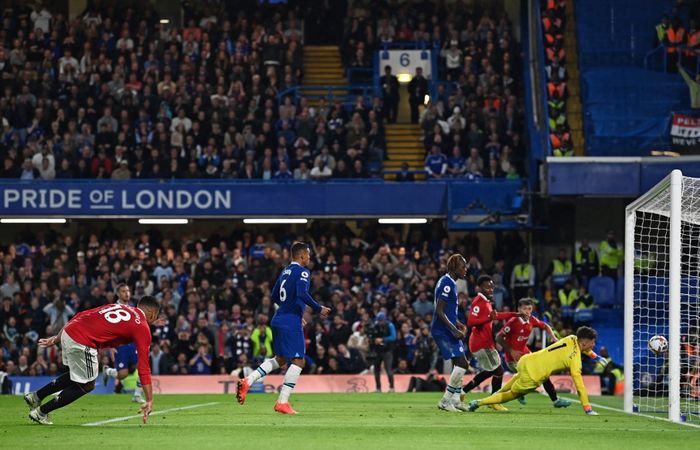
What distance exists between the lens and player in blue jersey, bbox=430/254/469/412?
18062 millimetres

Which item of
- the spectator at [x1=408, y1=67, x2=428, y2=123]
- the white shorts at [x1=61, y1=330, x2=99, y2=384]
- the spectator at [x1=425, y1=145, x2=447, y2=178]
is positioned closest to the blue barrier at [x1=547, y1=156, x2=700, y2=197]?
the spectator at [x1=425, y1=145, x2=447, y2=178]

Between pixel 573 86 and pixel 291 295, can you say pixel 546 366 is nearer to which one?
pixel 291 295

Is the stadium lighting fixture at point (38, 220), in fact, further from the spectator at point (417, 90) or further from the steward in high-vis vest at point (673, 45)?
the steward in high-vis vest at point (673, 45)

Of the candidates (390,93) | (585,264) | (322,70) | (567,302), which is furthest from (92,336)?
(322,70)

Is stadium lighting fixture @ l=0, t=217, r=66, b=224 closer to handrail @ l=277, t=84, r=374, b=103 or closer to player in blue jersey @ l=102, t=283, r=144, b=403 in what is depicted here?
handrail @ l=277, t=84, r=374, b=103

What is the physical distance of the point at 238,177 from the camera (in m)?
34.6

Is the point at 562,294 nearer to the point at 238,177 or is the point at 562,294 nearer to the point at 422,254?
the point at 422,254

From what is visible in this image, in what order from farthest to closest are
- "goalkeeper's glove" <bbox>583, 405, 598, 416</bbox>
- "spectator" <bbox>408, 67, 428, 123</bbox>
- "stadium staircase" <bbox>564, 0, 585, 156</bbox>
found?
"spectator" <bbox>408, 67, 428, 123</bbox> → "stadium staircase" <bbox>564, 0, 585, 156</bbox> → "goalkeeper's glove" <bbox>583, 405, 598, 416</bbox>

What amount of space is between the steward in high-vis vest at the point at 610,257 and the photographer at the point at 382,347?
21.7ft

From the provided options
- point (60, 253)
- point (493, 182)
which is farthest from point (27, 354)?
point (493, 182)

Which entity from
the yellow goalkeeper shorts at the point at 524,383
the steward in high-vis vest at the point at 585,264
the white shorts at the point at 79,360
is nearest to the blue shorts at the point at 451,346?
the yellow goalkeeper shorts at the point at 524,383

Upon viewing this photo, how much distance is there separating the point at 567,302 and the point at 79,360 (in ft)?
64.8

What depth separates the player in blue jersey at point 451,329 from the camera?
18062mm

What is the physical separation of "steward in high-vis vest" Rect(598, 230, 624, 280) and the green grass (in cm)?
1324
